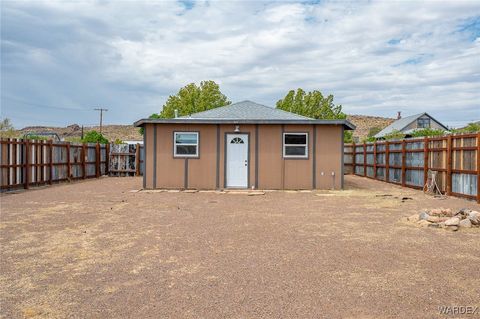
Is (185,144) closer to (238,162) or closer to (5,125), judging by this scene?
(238,162)

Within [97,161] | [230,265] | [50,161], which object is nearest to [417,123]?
[97,161]

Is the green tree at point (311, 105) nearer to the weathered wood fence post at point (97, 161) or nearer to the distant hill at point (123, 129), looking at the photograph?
the weathered wood fence post at point (97, 161)

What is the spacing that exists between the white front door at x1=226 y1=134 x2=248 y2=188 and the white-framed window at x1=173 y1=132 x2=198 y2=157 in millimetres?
1272

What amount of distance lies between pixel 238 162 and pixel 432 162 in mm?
6979

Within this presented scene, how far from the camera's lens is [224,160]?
1523 centimetres

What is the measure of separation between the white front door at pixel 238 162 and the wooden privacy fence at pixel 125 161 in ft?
31.1

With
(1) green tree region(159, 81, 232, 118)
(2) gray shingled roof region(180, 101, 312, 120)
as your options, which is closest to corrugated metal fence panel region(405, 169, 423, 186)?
(2) gray shingled roof region(180, 101, 312, 120)

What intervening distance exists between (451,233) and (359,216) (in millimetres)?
2199

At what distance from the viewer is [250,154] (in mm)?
15266

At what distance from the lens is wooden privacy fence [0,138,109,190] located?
13.9 metres

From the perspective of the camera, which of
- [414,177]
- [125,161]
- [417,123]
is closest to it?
[414,177]

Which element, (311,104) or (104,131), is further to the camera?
(104,131)

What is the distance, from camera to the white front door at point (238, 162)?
50.1 feet

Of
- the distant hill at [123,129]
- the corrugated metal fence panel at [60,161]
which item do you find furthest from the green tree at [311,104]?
the distant hill at [123,129]
